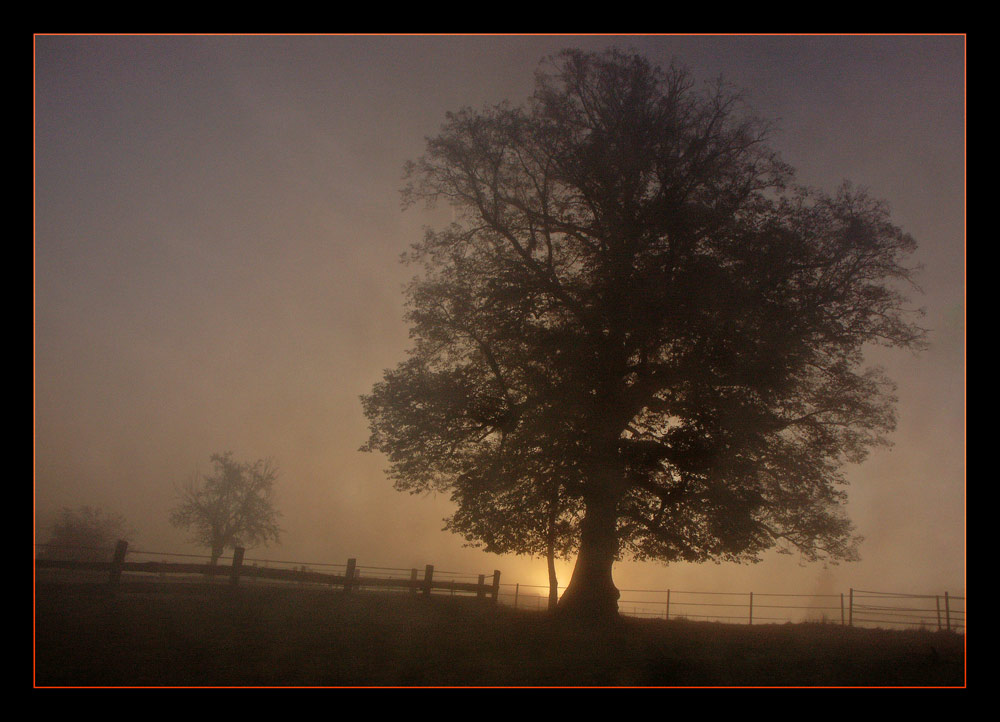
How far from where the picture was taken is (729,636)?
50.8 ft

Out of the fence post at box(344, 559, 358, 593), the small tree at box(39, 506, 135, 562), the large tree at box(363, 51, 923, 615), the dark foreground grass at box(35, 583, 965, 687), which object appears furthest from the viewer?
the small tree at box(39, 506, 135, 562)

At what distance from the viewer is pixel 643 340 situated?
14852 mm

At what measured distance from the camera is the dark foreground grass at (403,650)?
31.2 ft

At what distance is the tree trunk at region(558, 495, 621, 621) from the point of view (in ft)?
51.3

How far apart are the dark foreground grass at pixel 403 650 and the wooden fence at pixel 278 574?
0.56 metres

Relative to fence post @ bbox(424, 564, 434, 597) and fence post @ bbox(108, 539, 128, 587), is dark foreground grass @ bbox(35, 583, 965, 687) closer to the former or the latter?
fence post @ bbox(108, 539, 128, 587)

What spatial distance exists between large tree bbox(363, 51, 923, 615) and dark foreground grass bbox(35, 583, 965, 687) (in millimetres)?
2746

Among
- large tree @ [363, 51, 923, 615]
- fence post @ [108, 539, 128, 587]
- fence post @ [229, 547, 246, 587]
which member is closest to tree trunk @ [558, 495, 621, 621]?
large tree @ [363, 51, 923, 615]

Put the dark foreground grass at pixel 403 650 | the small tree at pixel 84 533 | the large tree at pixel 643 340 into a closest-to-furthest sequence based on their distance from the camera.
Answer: the dark foreground grass at pixel 403 650
the large tree at pixel 643 340
the small tree at pixel 84 533

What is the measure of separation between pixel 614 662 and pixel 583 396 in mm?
6271

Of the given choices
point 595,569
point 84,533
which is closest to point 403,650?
point 595,569

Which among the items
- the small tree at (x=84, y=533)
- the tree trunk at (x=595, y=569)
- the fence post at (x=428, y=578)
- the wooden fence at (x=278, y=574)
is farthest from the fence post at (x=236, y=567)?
the small tree at (x=84, y=533)

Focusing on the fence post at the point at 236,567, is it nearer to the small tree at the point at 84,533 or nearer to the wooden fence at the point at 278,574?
the wooden fence at the point at 278,574
